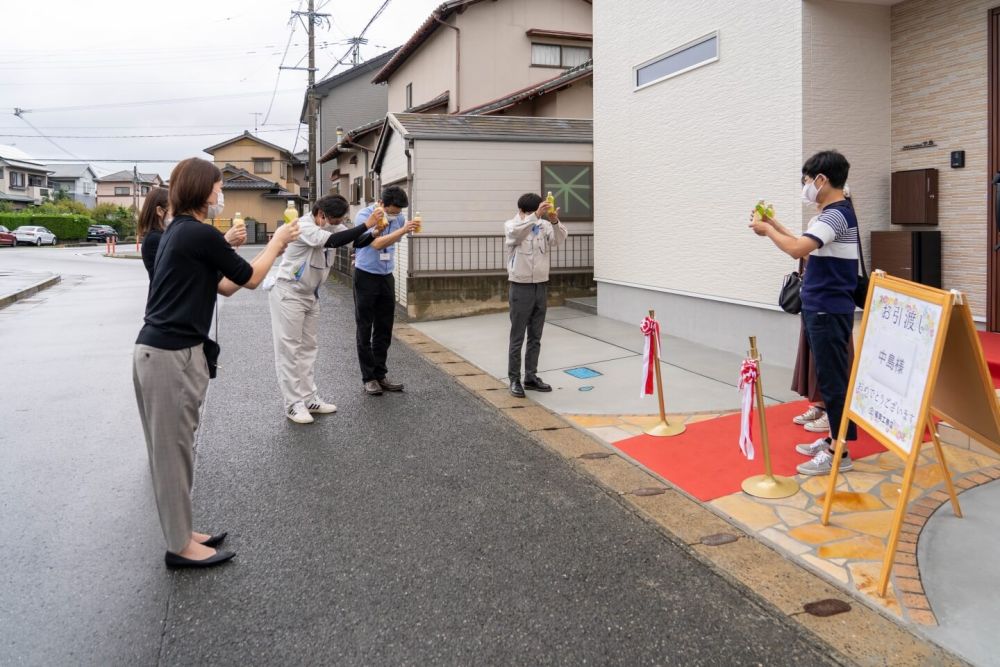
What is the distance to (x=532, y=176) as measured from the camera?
1253cm

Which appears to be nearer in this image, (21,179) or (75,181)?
(21,179)

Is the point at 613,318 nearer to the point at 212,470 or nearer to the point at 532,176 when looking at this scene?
the point at 532,176

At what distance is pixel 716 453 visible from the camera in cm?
491

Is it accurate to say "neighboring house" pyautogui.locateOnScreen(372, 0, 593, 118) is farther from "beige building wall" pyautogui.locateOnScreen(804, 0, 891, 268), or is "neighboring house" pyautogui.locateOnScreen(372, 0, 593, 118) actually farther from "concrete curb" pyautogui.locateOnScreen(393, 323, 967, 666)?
"concrete curb" pyautogui.locateOnScreen(393, 323, 967, 666)

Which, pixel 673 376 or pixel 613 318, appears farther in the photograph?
pixel 613 318

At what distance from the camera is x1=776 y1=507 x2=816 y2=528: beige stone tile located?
12.4ft

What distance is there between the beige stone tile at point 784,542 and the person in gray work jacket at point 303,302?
144 inches

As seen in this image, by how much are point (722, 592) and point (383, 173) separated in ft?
44.0

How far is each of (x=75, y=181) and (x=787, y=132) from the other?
262ft

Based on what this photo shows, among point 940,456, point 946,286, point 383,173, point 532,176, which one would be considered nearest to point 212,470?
point 940,456

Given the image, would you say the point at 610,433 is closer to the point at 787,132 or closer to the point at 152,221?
the point at 787,132

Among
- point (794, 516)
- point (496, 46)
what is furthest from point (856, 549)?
point (496, 46)

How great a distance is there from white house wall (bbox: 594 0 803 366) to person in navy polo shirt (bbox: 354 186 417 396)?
3478 mm

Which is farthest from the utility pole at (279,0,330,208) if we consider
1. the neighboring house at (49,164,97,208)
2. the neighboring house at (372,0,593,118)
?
the neighboring house at (49,164,97,208)
